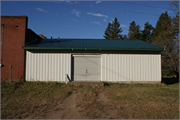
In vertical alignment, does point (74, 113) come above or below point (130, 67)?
below

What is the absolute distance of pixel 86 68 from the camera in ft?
37.1

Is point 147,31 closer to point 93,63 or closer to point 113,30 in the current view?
point 113,30

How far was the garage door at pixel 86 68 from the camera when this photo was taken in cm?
1120

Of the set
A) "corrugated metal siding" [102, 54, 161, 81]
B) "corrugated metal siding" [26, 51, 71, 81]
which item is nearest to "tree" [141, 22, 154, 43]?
"corrugated metal siding" [102, 54, 161, 81]

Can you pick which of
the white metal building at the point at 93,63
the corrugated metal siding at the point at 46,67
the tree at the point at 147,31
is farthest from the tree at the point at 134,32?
the corrugated metal siding at the point at 46,67

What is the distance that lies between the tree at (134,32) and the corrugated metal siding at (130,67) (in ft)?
108

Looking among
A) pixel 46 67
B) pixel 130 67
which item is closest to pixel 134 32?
pixel 130 67

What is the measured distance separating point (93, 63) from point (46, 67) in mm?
3917

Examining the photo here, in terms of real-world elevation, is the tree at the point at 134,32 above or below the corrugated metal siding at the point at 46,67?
above

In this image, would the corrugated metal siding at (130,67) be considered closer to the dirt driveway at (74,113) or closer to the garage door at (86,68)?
the garage door at (86,68)

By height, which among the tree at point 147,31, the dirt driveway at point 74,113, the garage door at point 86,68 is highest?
the tree at point 147,31

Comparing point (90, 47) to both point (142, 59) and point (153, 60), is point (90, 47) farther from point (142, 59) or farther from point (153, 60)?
point (153, 60)

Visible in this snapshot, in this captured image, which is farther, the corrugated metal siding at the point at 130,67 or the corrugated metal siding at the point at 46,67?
the corrugated metal siding at the point at 130,67

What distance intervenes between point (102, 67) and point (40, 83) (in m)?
5.16
